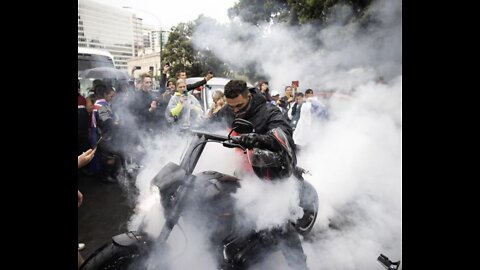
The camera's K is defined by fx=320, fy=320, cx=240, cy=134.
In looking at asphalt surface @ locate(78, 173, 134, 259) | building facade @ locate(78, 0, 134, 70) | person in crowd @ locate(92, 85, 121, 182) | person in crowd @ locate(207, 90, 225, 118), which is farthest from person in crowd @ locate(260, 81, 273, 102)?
asphalt surface @ locate(78, 173, 134, 259)

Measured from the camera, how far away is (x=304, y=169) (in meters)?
1.98

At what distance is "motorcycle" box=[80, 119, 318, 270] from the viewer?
1.68m

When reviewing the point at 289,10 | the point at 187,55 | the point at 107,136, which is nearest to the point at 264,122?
the point at 187,55

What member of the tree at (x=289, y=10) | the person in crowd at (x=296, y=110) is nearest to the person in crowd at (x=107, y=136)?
the tree at (x=289, y=10)

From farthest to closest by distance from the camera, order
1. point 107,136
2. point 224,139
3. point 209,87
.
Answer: point 107,136 < point 209,87 < point 224,139

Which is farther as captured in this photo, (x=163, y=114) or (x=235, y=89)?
(x=163, y=114)

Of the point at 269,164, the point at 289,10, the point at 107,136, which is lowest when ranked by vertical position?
the point at 269,164

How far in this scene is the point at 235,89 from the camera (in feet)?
6.00

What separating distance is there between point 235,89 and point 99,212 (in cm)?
108

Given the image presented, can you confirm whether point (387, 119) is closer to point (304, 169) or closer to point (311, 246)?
point (304, 169)

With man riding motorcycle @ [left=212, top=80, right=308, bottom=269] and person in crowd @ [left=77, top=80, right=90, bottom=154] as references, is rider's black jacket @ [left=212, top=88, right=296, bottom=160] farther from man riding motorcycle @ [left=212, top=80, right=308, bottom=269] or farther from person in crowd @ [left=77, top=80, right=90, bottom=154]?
person in crowd @ [left=77, top=80, right=90, bottom=154]

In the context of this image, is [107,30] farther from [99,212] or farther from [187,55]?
[99,212]
